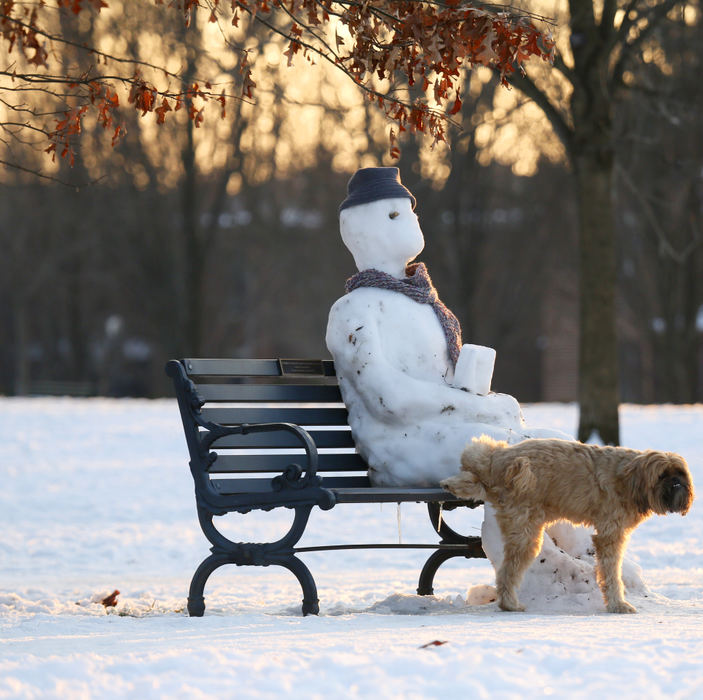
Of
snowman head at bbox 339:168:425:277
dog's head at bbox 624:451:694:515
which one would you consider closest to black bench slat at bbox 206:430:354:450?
snowman head at bbox 339:168:425:277

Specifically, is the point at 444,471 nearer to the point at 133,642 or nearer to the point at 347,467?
the point at 347,467

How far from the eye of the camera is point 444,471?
5.68 meters

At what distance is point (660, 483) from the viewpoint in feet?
16.4

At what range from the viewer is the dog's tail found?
517cm

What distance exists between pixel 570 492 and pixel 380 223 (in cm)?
171

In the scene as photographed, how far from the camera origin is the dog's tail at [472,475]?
204 inches

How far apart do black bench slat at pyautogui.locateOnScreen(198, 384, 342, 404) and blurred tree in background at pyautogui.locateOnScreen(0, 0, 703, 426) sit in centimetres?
850

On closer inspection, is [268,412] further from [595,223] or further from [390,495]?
[595,223]

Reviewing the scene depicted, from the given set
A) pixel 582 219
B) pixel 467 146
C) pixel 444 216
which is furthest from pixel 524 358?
pixel 582 219

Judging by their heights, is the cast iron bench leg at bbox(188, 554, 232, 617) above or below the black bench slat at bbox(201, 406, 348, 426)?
below

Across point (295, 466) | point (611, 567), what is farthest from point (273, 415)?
point (611, 567)

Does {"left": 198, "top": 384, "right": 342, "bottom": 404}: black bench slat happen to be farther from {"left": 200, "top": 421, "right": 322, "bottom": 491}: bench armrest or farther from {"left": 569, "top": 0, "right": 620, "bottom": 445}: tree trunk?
{"left": 569, "top": 0, "right": 620, "bottom": 445}: tree trunk

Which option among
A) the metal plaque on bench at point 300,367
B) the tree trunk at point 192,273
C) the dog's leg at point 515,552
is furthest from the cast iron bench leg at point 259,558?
the tree trunk at point 192,273

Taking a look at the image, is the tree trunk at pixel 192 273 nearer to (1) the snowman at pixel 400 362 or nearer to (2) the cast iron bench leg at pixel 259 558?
(1) the snowman at pixel 400 362
